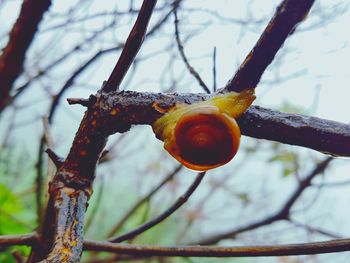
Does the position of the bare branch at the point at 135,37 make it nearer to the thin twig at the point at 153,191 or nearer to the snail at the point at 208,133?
the snail at the point at 208,133

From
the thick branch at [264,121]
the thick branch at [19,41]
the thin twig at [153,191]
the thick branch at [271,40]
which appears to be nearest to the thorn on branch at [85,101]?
the thick branch at [264,121]

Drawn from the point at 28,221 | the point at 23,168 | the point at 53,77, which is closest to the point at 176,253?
the point at 28,221

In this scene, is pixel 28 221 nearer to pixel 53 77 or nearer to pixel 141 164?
pixel 53 77

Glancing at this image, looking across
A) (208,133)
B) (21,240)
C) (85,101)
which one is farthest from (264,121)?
(21,240)

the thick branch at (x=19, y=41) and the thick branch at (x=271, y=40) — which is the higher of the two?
the thick branch at (x=19, y=41)

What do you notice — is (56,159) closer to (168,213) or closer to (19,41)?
(168,213)

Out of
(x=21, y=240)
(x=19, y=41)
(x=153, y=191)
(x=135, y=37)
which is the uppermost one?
(x=19, y=41)
